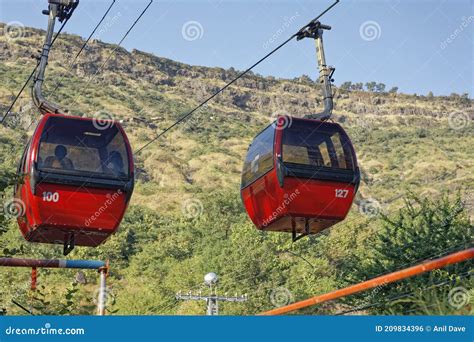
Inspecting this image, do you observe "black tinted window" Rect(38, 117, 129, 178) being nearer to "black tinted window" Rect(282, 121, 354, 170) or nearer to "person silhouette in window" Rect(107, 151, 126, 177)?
"person silhouette in window" Rect(107, 151, 126, 177)

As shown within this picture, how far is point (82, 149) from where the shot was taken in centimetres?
1245

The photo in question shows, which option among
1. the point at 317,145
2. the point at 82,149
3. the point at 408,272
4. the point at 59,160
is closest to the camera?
the point at 408,272

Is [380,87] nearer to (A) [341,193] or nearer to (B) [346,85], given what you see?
(B) [346,85]

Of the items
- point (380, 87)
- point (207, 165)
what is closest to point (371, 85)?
point (380, 87)

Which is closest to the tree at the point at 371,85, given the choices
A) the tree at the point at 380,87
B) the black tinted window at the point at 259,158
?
the tree at the point at 380,87

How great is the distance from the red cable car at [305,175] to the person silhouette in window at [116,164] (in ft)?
8.13

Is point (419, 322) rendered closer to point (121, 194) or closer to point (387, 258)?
point (121, 194)

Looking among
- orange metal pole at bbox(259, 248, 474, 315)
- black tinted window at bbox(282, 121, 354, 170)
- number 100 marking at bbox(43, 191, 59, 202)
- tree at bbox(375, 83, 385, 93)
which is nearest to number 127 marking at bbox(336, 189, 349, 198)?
black tinted window at bbox(282, 121, 354, 170)

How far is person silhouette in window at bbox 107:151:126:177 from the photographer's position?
12.4 meters

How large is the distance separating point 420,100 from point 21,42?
80098mm

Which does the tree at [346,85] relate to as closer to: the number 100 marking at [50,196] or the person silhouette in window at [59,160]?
the person silhouette in window at [59,160]

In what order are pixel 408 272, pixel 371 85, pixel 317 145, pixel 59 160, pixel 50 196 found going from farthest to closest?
pixel 371 85, pixel 317 145, pixel 59 160, pixel 50 196, pixel 408 272

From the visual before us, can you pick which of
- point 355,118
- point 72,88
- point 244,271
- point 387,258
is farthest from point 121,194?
point 355,118

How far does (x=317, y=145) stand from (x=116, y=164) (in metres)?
3.37
